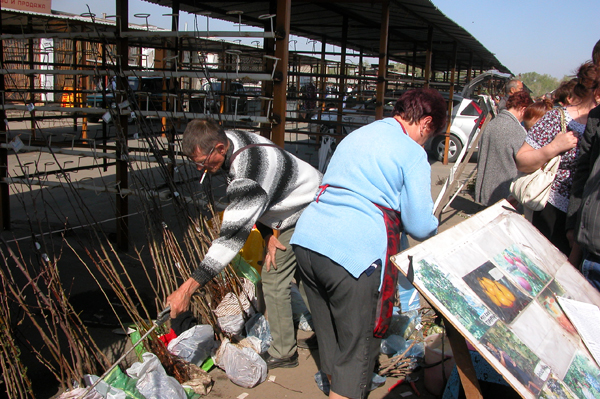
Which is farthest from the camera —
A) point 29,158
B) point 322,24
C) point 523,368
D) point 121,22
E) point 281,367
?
point 29,158

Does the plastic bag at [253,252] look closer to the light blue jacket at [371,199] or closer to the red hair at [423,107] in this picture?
the light blue jacket at [371,199]

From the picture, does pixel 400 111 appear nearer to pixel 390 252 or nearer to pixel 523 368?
pixel 390 252

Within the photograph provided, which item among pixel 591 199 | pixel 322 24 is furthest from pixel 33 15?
pixel 591 199

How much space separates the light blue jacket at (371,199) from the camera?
1922 millimetres

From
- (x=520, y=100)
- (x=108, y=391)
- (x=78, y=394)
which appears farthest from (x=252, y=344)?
Answer: (x=520, y=100)

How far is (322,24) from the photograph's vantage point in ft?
27.0

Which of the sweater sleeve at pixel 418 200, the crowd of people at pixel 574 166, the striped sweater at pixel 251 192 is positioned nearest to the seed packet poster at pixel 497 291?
the sweater sleeve at pixel 418 200

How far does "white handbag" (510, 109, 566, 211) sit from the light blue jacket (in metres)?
1.14

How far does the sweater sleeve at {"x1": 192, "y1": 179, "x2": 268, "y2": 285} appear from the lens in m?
2.22

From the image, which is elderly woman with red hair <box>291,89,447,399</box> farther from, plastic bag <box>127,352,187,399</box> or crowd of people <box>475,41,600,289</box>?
plastic bag <box>127,352,187,399</box>

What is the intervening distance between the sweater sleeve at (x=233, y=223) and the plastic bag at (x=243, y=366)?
29.1 inches

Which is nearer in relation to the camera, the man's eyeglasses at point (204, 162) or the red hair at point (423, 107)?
the red hair at point (423, 107)

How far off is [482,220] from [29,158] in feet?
32.4

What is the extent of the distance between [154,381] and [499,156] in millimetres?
3041
